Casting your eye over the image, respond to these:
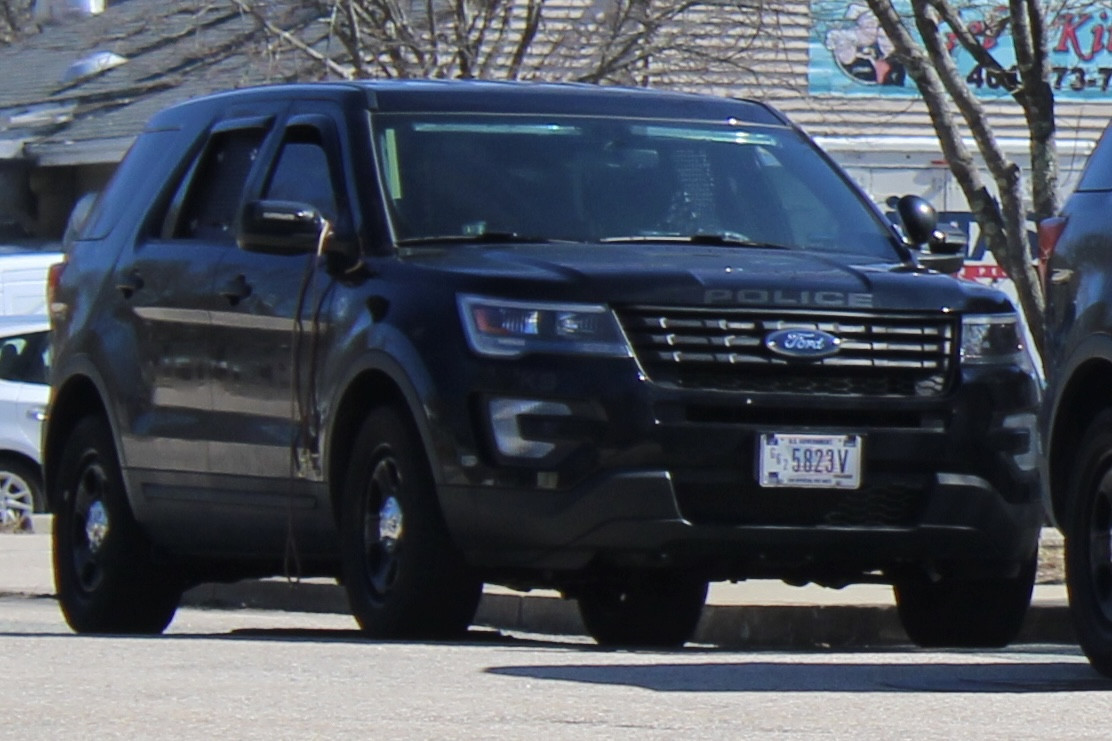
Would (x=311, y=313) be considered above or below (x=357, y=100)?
below

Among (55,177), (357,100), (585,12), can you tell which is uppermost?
(357,100)

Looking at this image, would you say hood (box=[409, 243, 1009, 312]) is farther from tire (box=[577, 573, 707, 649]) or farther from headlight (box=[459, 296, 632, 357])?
tire (box=[577, 573, 707, 649])

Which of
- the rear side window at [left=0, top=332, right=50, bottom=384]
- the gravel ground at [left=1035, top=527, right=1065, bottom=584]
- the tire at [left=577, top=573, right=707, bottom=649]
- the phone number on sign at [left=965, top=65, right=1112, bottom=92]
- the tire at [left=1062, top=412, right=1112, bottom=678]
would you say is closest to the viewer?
the tire at [left=1062, top=412, right=1112, bottom=678]

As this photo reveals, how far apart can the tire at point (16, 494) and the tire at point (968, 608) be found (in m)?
10.4

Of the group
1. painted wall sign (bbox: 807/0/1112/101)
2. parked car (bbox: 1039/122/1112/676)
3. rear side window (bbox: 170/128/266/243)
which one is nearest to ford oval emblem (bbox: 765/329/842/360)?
parked car (bbox: 1039/122/1112/676)

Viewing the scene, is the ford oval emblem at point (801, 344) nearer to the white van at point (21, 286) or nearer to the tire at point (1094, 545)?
the tire at point (1094, 545)

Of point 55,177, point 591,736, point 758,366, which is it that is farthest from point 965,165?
point 55,177

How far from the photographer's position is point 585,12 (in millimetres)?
24328

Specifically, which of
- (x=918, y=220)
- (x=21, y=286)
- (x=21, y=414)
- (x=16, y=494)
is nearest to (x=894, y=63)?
(x=21, y=286)

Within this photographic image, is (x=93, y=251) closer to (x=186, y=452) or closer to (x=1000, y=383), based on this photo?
(x=186, y=452)

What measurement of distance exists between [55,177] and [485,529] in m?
23.2

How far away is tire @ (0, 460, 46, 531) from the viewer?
17.9m

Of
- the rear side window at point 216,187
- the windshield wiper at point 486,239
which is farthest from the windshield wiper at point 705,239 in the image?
the rear side window at point 216,187

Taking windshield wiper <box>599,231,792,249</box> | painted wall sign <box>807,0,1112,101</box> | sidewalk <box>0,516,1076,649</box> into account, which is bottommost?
painted wall sign <box>807,0,1112,101</box>
